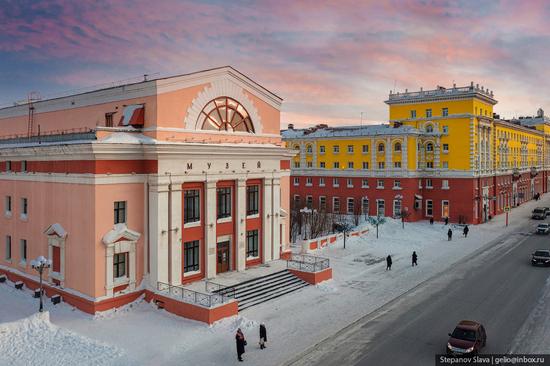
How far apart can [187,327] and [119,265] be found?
20.1 feet

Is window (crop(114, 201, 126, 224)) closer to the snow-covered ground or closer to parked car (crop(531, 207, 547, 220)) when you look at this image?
the snow-covered ground

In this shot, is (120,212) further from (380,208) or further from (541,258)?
(380,208)

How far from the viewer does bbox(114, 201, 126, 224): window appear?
2631cm

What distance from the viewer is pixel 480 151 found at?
204 feet

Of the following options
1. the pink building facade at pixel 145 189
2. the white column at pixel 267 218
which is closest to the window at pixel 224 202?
the pink building facade at pixel 145 189

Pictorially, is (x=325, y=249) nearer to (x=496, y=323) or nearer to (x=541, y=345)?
(x=496, y=323)

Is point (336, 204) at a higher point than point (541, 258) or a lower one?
higher

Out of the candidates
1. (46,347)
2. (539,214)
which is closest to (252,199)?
(46,347)

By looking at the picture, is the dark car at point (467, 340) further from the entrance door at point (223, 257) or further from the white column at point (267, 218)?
the white column at point (267, 218)

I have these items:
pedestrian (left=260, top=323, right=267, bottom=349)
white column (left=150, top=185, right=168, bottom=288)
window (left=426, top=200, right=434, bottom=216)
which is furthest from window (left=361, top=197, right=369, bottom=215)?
pedestrian (left=260, top=323, right=267, bottom=349)

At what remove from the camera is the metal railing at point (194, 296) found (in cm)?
2391

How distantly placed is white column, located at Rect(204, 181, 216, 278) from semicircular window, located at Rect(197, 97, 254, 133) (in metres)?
3.96

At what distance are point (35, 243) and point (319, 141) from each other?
154 ft

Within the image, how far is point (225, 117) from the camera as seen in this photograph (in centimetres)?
3145
